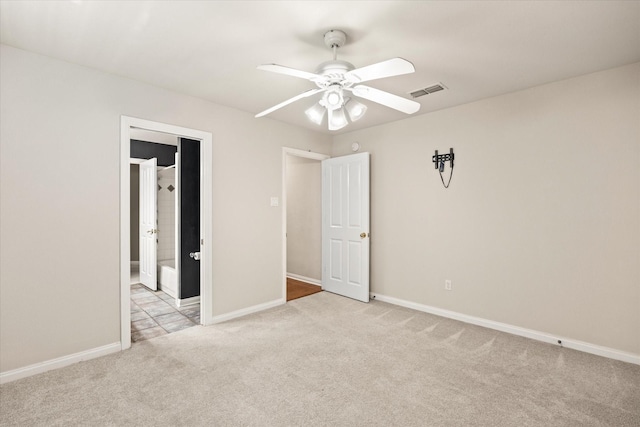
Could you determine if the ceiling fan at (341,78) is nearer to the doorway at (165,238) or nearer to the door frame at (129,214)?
the door frame at (129,214)

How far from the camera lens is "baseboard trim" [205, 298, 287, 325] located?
136 inches

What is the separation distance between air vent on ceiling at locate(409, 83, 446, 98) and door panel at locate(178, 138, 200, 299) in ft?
9.58

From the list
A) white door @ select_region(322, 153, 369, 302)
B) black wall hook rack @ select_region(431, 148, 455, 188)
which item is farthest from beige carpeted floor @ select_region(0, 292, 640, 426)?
black wall hook rack @ select_region(431, 148, 455, 188)

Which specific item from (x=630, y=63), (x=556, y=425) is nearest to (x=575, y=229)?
(x=630, y=63)

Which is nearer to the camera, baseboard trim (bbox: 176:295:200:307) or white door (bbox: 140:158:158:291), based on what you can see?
baseboard trim (bbox: 176:295:200:307)

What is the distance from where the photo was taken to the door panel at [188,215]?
4074 mm

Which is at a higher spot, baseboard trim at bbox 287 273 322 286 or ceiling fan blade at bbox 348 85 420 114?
ceiling fan blade at bbox 348 85 420 114

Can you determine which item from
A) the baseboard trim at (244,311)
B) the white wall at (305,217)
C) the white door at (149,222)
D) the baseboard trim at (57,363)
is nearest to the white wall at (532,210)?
the white wall at (305,217)

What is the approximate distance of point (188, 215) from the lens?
416cm

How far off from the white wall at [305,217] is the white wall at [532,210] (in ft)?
4.64

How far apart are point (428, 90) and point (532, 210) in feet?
5.15

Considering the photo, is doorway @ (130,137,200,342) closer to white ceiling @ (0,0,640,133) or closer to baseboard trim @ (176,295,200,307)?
baseboard trim @ (176,295,200,307)

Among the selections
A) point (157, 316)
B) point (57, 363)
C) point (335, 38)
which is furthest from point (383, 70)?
point (157, 316)

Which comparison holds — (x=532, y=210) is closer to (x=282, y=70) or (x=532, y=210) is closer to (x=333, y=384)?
(x=333, y=384)
